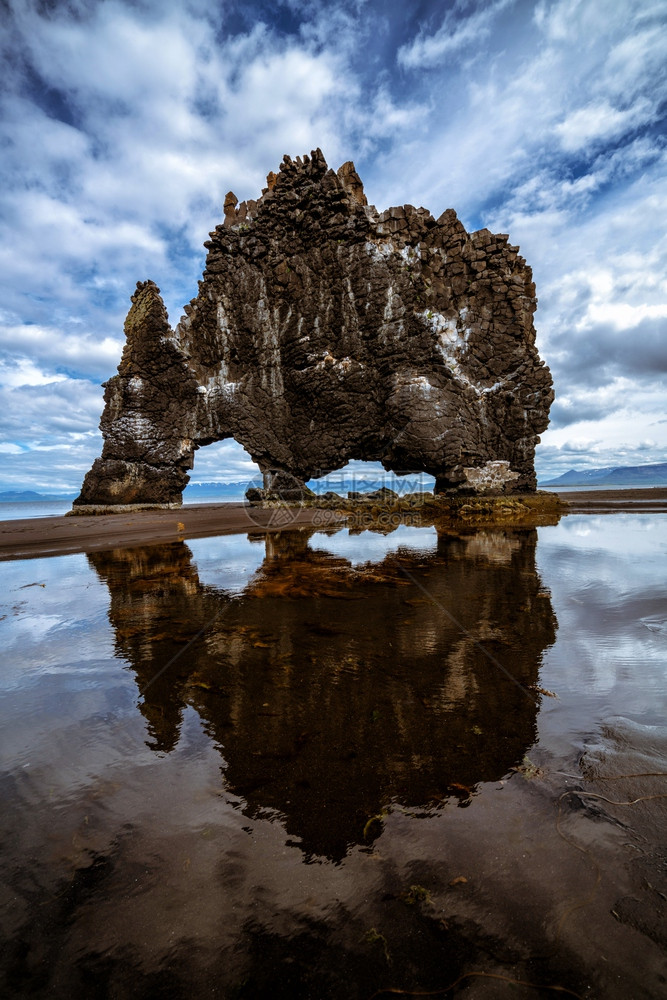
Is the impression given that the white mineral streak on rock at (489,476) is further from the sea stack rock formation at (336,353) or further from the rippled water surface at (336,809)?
the rippled water surface at (336,809)

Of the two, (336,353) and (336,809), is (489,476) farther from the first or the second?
(336,809)

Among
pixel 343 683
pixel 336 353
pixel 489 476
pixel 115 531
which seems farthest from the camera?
pixel 336 353

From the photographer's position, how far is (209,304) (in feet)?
89.7

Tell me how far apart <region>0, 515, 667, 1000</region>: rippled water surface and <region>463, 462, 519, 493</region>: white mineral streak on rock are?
21.0m

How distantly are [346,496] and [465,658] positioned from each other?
1043 inches

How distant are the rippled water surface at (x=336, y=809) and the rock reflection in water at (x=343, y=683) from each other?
0.02 m

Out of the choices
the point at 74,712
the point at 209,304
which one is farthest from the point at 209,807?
the point at 209,304

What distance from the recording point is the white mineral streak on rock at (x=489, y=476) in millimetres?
24984

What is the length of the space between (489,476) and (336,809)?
998 inches

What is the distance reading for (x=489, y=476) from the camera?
25.2 m

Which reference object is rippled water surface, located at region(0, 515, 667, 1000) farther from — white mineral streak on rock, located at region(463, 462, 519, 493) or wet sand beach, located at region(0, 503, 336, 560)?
white mineral streak on rock, located at region(463, 462, 519, 493)

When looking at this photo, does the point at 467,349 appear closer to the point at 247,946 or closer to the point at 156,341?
the point at 156,341

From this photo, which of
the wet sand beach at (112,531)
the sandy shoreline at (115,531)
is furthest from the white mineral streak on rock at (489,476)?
the wet sand beach at (112,531)

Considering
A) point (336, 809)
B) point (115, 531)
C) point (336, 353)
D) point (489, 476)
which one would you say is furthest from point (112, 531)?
point (489, 476)
